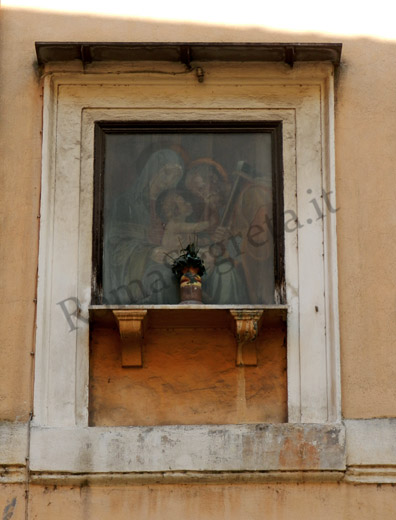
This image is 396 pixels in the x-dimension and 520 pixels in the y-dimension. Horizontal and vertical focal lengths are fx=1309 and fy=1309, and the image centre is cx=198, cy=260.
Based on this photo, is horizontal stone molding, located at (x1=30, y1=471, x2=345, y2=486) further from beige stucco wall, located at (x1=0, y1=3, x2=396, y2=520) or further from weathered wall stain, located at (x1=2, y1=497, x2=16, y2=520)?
weathered wall stain, located at (x1=2, y1=497, x2=16, y2=520)

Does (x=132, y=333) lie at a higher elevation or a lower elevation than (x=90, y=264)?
lower

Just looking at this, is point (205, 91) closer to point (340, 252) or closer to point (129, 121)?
point (129, 121)

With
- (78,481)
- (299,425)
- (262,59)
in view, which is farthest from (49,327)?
(262,59)

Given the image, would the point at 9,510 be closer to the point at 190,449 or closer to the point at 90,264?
the point at 190,449

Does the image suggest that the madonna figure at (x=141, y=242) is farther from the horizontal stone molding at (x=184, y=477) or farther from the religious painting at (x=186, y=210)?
the horizontal stone molding at (x=184, y=477)

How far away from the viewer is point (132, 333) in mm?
8773

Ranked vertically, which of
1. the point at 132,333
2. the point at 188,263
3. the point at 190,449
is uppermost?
the point at 188,263

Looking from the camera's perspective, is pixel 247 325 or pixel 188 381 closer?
pixel 247 325

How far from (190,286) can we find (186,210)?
670 millimetres

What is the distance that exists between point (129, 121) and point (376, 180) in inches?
71.9

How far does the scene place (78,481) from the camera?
334 inches

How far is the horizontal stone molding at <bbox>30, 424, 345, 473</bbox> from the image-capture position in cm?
850

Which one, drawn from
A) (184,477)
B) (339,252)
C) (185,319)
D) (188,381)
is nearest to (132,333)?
(185,319)

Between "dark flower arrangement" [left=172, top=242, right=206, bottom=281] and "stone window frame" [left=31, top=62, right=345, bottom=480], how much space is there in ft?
1.97
